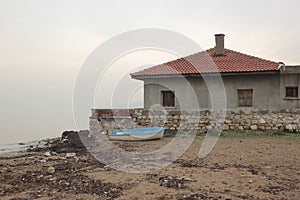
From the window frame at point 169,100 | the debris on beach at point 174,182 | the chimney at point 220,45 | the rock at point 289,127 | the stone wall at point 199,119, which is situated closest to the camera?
the debris on beach at point 174,182

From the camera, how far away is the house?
17094mm

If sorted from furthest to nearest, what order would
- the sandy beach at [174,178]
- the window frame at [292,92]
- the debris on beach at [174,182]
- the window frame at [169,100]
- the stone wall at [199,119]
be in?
1. the window frame at [169,100]
2. the window frame at [292,92]
3. the stone wall at [199,119]
4. the debris on beach at [174,182]
5. the sandy beach at [174,178]

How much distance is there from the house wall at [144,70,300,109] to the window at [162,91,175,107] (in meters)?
0.27

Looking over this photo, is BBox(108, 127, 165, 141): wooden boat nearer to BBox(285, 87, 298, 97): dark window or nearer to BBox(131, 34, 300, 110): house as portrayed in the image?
BBox(131, 34, 300, 110): house

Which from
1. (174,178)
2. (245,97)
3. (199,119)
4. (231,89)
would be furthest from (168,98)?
(174,178)

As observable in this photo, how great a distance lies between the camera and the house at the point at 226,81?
17094mm

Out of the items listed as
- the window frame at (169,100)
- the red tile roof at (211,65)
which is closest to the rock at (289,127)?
the red tile roof at (211,65)

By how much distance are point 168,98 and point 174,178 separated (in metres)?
12.7

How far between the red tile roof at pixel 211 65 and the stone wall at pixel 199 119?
3.12m

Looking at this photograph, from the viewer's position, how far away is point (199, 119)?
50.6ft

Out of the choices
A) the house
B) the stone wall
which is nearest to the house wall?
the house

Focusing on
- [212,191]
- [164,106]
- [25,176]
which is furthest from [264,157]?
[164,106]

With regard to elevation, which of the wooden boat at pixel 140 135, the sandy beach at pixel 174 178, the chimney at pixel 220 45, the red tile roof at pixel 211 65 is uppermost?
the chimney at pixel 220 45

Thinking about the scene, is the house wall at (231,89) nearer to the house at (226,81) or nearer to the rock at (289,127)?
the house at (226,81)
